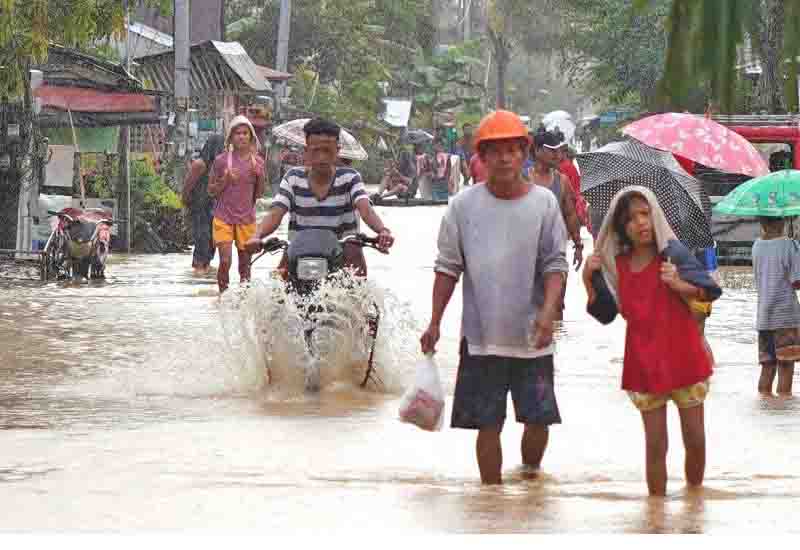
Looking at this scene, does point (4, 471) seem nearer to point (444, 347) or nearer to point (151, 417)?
point (151, 417)

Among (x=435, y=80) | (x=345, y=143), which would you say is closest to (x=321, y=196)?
(x=345, y=143)

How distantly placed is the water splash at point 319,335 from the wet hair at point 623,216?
3375 millimetres

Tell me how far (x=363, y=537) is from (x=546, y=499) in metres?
1.38

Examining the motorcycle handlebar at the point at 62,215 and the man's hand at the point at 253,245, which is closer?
the man's hand at the point at 253,245

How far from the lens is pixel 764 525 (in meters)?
6.59

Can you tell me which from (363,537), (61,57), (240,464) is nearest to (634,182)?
(240,464)

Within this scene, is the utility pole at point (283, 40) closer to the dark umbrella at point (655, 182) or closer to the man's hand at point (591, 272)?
the dark umbrella at point (655, 182)

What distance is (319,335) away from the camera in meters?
10.5

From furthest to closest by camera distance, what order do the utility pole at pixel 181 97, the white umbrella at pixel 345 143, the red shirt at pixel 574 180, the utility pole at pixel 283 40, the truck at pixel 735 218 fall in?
the utility pole at pixel 283 40 → the utility pole at pixel 181 97 → the truck at pixel 735 218 → the red shirt at pixel 574 180 → the white umbrella at pixel 345 143

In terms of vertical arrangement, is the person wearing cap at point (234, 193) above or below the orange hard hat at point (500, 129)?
below

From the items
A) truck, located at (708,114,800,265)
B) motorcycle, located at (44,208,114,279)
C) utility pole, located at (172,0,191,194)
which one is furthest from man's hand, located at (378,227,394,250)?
utility pole, located at (172,0,191,194)

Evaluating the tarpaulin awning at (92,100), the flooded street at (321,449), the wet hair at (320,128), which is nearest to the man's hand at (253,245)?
the flooded street at (321,449)

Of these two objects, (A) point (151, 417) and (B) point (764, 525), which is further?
(A) point (151, 417)

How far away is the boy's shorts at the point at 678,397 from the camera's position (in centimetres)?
718
